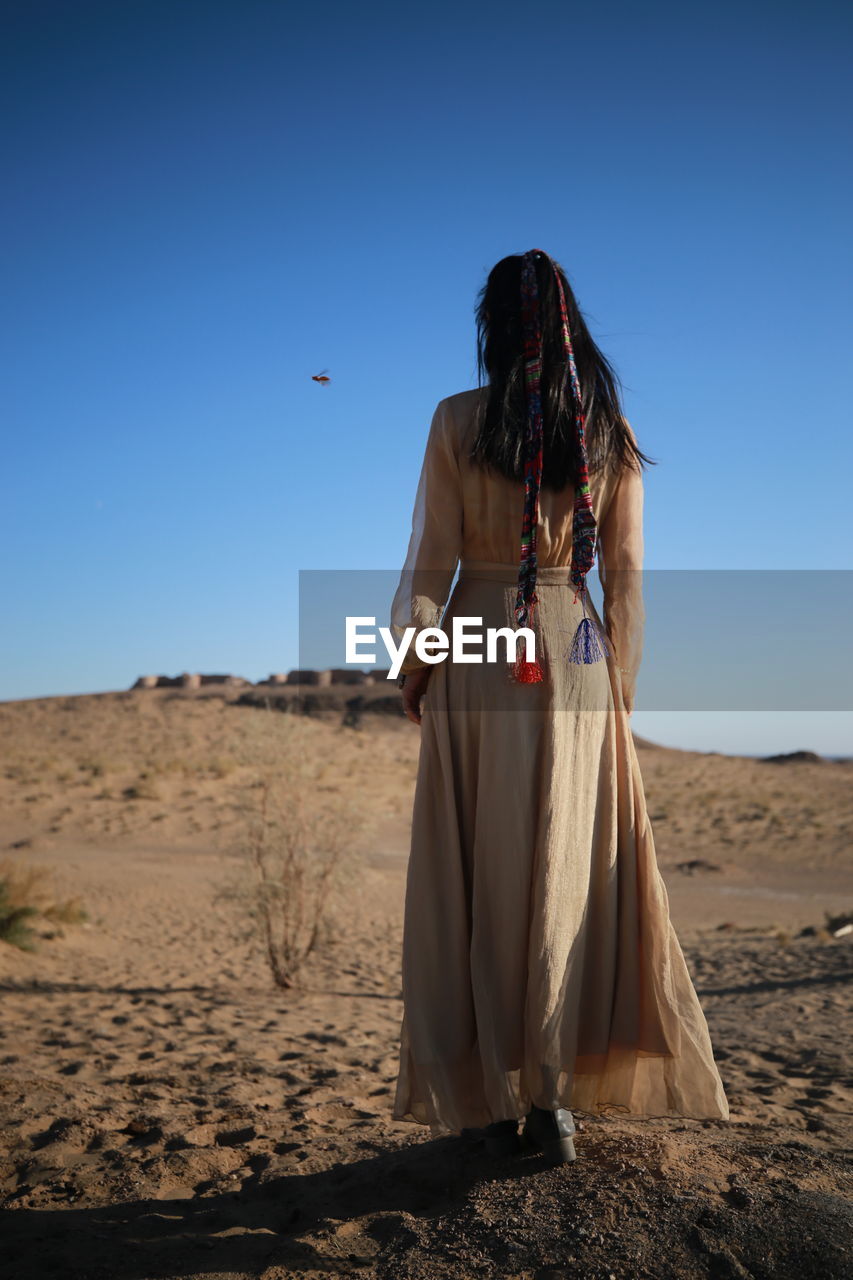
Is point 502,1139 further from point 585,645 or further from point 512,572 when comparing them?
point 512,572

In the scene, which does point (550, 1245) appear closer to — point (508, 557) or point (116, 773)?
point (508, 557)

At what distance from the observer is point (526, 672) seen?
274 cm

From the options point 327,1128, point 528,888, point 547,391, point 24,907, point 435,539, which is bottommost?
point 24,907

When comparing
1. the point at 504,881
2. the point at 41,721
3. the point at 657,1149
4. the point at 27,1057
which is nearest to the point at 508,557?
the point at 504,881

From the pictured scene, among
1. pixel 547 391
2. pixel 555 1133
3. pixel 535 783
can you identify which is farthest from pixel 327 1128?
pixel 547 391

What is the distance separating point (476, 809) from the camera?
2.74m

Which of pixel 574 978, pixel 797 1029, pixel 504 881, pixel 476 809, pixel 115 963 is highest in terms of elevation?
pixel 476 809

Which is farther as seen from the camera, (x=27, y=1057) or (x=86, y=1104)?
(x=27, y=1057)

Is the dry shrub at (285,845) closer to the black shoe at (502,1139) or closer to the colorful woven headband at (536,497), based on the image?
the black shoe at (502,1139)

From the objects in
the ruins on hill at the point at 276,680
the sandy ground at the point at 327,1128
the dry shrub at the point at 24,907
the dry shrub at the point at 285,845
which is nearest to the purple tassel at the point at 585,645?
the sandy ground at the point at 327,1128

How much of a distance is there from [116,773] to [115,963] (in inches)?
680

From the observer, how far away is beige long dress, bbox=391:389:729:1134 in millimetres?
2629

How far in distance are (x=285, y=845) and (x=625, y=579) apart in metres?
6.38

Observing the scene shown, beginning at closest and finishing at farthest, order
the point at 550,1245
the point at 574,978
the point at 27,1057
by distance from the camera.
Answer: the point at 550,1245, the point at 574,978, the point at 27,1057
